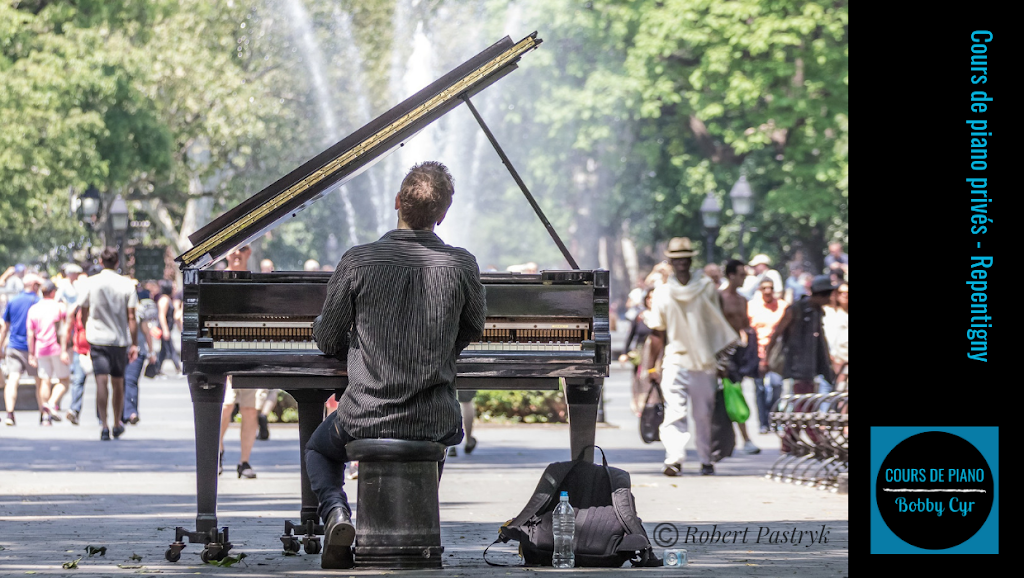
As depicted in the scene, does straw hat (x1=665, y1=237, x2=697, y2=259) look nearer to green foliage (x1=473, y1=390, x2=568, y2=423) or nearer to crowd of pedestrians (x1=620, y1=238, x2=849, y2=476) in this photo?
crowd of pedestrians (x1=620, y1=238, x2=849, y2=476)

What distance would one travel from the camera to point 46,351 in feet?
63.0

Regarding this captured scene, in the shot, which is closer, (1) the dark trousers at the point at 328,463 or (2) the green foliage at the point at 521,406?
(1) the dark trousers at the point at 328,463

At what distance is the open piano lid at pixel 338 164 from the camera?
804 cm

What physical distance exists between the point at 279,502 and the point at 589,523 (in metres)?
4.12

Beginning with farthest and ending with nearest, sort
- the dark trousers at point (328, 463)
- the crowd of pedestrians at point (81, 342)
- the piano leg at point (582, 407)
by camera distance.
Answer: the crowd of pedestrians at point (81, 342)
the piano leg at point (582, 407)
the dark trousers at point (328, 463)

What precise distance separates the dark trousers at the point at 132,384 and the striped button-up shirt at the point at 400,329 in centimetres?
1105

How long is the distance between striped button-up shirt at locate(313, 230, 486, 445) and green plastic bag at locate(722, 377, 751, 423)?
7107mm

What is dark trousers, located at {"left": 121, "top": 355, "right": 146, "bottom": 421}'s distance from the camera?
701 inches

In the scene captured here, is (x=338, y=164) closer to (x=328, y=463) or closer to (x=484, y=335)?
(x=484, y=335)
